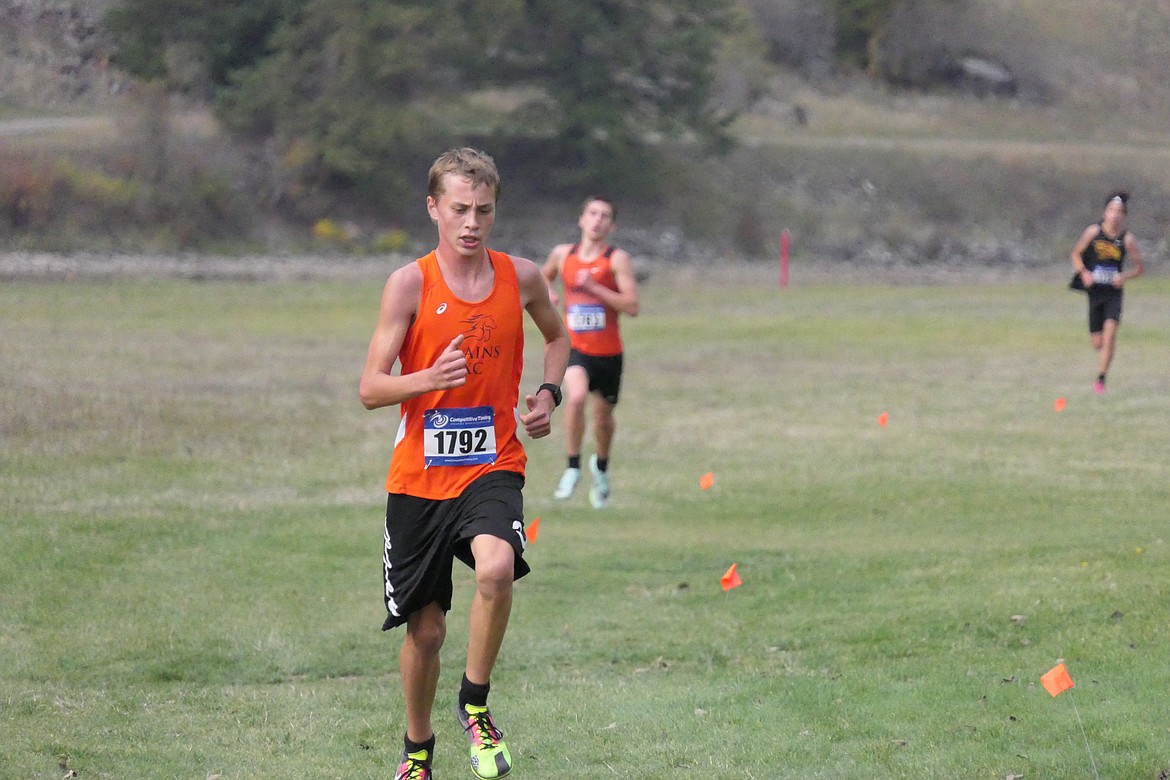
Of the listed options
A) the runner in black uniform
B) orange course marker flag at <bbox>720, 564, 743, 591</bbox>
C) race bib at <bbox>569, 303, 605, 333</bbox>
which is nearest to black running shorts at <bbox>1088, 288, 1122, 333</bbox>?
the runner in black uniform

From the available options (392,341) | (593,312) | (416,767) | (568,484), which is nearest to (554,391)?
(392,341)

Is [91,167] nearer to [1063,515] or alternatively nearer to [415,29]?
[415,29]

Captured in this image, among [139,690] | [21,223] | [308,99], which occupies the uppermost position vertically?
[308,99]

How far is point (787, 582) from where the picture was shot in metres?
9.63

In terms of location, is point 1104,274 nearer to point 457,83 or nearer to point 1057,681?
point 1057,681

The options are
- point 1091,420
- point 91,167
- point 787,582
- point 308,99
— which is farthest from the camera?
point 308,99

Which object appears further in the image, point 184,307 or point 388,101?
point 388,101

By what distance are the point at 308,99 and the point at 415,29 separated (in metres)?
4.44

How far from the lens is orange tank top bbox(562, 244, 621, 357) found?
12.3 m

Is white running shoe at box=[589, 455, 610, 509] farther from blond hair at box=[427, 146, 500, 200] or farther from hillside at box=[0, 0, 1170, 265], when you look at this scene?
hillside at box=[0, 0, 1170, 265]

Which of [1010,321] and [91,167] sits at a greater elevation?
[91,167]

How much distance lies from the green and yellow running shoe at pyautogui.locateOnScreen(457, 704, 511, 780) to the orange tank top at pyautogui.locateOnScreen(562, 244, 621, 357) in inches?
277

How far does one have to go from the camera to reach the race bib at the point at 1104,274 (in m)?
18.5

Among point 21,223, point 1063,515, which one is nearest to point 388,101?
point 21,223
